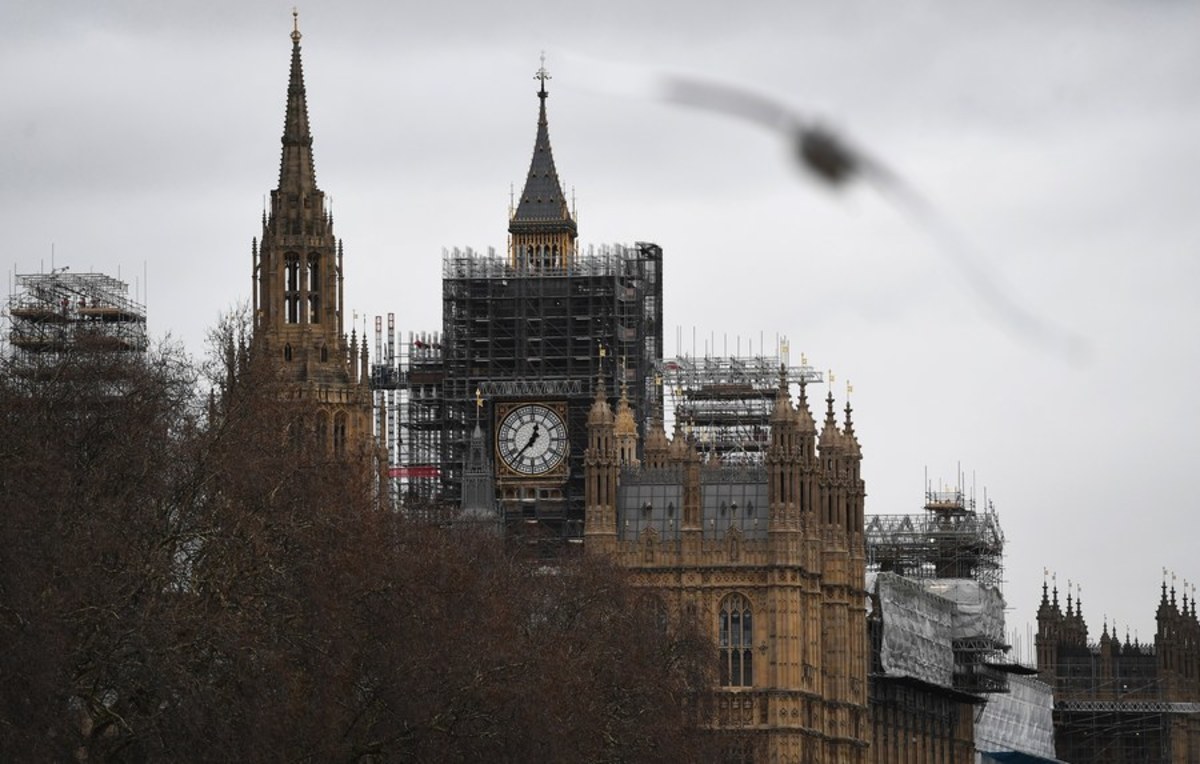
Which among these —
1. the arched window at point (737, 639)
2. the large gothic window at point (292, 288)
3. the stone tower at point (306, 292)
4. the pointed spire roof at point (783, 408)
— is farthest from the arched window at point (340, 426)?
the arched window at point (737, 639)

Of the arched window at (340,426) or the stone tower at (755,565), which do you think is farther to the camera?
the arched window at (340,426)

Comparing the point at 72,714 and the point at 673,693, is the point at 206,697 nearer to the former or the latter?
the point at 72,714

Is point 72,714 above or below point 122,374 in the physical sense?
below

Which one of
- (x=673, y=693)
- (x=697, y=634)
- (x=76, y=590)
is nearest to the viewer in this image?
(x=76, y=590)

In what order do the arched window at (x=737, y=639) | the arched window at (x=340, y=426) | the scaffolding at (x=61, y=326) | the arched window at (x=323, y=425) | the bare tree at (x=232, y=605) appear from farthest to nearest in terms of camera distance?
the arched window at (x=340, y=426), the arched window at (x=323, y=425), the arched window at (x=737, y=639), the scaffolding at (x=61, y=326), the bare tree at (x=232, y=605)

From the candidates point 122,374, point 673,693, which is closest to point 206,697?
point 122,374

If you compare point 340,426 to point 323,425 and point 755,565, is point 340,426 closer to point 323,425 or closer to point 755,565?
point 323,425

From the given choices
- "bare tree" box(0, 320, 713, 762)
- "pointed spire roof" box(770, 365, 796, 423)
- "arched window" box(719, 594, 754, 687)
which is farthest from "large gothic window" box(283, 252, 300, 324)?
"bare tree" box(0, 320, 713, 762)

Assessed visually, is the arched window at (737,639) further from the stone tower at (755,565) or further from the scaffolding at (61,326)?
the scaffolding at (61,326)
